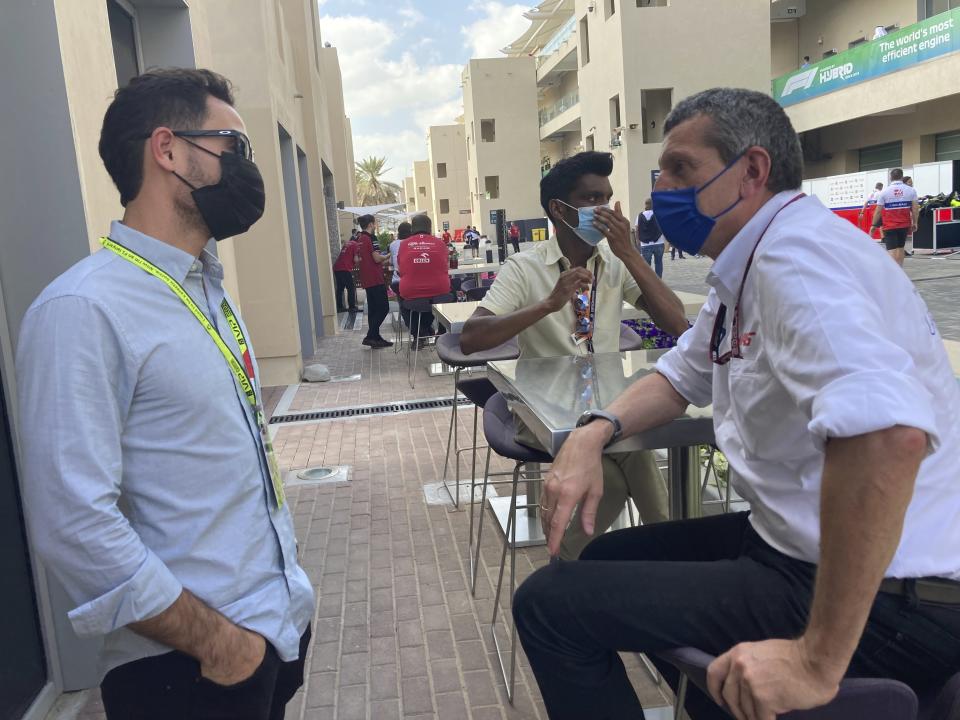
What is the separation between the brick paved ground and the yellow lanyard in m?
1.50

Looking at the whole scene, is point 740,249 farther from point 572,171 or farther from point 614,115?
A: point 614,115

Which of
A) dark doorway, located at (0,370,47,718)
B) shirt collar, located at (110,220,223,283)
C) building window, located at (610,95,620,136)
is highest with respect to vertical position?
building window, located at (610,95,620,136)

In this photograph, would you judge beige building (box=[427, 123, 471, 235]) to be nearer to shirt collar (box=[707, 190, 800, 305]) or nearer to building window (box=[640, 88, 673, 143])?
building window (box=[640, 88, 673, 143])

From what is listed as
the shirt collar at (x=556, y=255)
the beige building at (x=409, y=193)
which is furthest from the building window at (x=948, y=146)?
the beige building at (x=409, y=193)

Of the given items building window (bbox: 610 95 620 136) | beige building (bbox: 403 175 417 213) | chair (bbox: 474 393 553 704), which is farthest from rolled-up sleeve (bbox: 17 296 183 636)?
beige building (bbox: 403 175 417 213)

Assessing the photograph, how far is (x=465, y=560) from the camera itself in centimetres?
393

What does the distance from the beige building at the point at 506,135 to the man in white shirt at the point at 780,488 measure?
43333mm

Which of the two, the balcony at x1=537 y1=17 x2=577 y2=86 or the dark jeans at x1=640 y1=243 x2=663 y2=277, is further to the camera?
the balcony at x1=537 y1=17 x2=577 y2=86

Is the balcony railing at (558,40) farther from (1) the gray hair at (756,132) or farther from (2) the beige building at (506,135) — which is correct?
(1) the gray hair at (756,132)

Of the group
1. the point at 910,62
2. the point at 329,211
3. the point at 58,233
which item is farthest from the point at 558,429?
the point at 910,62

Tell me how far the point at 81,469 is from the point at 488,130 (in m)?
46.8

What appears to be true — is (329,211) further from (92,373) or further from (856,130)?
(856,130)

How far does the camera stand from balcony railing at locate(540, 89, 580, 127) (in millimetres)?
38344

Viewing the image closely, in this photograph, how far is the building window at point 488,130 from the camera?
4509 cm
